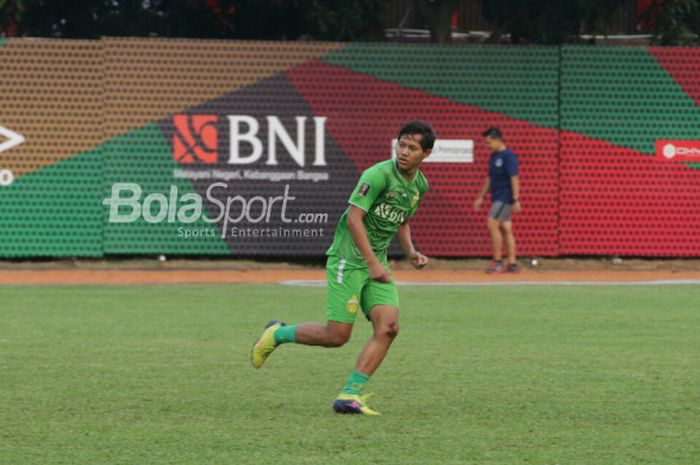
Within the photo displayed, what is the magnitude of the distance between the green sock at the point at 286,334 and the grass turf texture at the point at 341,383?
1.19ft

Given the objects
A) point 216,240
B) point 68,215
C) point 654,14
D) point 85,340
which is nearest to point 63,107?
point 68,215

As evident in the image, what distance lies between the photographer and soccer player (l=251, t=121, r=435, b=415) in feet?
27.4

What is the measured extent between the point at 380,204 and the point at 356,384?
105 centimetres

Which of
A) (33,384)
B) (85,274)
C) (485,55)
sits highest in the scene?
(485,55)

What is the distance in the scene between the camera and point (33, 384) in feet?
31.2

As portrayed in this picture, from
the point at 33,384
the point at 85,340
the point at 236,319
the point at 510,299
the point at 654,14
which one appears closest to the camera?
the point at 33,384

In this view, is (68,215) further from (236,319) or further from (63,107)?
(236,319)

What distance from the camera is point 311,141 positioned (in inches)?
774

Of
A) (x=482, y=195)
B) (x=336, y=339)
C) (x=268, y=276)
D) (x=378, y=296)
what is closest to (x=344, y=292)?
(x=378, y=296)

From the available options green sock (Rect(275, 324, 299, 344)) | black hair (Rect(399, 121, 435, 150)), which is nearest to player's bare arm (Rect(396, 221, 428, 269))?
black hair (Rect(399, 121, 435, 150))

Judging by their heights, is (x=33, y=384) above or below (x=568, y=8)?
below

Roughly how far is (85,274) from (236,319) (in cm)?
566

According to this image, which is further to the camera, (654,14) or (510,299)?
(654,14)

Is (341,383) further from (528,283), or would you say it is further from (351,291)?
(528,283)
